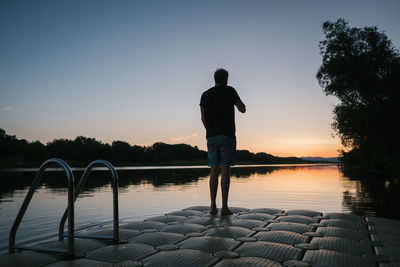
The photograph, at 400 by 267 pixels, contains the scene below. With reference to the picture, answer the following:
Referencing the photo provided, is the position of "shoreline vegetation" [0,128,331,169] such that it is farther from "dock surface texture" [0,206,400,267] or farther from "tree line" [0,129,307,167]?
"dock surface texture" [0,206,400,267]

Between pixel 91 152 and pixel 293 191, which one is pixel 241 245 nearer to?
pixel 293 191

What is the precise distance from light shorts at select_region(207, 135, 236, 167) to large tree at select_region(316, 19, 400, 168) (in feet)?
76.5

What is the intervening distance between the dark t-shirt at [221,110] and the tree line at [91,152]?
9360 cm

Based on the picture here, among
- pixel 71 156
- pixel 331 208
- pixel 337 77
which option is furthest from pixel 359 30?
pixel 71 156

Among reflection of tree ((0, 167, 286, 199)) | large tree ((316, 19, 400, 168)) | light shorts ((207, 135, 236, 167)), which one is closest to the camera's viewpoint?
light shorts ((207, 135, 236, 167))

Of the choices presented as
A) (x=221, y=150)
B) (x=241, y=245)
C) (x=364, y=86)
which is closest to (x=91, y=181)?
(x=221, y=150)

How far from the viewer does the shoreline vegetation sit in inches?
3875

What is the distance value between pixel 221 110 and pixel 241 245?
2.71 metres

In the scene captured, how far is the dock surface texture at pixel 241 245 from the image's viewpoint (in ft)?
9.34

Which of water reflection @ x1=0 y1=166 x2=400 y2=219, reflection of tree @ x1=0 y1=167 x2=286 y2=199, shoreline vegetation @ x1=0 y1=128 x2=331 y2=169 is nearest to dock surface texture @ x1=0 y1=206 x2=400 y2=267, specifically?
water reflection @ x1=0 y1=166 x2=400 y2=219

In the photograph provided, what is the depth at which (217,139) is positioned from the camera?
217 inches

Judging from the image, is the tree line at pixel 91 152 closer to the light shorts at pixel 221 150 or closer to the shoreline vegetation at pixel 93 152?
the shoreline vegetation at pixel 93 152

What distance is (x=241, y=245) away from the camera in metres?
3.39

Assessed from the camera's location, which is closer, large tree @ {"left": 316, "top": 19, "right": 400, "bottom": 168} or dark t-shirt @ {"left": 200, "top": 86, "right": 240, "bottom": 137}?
dark t-shirt @ {"left": 200, "top": 86, "right": 240, "bottom": 137}
